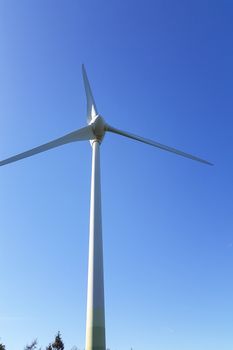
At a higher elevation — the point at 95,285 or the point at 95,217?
the point at 95,217

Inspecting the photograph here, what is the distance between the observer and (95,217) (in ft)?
73.2

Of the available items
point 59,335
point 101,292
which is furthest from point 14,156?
point 59,335

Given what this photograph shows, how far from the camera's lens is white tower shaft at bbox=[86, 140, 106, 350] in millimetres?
17250

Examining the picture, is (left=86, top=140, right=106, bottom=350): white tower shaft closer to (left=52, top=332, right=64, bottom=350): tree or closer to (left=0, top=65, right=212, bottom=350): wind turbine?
(left=0, top=65, right=212, bottom=350): wind turbine

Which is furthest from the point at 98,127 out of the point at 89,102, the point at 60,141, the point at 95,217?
the point at 95,217

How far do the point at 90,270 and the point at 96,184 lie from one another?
24.0 feet

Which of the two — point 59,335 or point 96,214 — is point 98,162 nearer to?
point 96,214

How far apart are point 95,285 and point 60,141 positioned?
15138mm

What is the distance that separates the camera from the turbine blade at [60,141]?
88.8ft

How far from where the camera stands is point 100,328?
17.6 m

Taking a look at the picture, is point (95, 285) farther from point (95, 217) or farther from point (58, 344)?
point (58, 344)

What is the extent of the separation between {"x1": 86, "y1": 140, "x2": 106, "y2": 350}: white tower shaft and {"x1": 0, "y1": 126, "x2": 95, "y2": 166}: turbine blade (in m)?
7.48

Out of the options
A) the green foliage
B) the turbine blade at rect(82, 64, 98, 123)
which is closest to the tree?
the green foliage

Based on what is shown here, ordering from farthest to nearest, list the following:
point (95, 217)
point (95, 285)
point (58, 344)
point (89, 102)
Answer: point (58, 344), point (89, 102), point (95, 217), point (95, 285)
